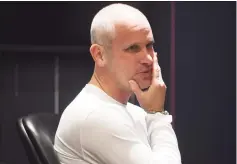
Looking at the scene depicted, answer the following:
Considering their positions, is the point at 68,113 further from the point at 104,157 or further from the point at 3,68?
the point at 3,68

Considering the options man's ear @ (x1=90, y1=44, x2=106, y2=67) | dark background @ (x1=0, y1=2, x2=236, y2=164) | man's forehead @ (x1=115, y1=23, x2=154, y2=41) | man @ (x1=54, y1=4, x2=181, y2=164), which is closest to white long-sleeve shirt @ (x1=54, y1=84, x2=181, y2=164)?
man @ (x1=54, y1=4, x2=181, y2=164)

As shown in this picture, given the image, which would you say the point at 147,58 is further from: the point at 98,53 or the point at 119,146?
the point at 119,146

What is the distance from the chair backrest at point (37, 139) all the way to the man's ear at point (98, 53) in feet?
0.92

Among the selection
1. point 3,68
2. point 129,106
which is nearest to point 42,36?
point 3,68

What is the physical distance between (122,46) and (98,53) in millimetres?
93

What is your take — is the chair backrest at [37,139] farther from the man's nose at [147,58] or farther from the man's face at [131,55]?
the man's nose at [147,58]

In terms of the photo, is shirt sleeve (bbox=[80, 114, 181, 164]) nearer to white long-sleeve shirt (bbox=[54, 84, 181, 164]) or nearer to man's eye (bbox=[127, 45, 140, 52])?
white long-sleeve shirt (bbox=[54, 84, 181, 164])

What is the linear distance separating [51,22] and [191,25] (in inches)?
38.4

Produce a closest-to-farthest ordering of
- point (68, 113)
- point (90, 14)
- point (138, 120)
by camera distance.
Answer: point (68, 113), point (138, 120), point (90, 14)

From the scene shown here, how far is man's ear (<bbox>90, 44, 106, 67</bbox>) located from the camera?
139cm

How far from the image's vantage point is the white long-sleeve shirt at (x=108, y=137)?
1.22m

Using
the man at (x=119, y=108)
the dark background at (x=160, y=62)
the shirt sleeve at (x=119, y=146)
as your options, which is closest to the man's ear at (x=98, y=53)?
the man at (x=119, y=108)

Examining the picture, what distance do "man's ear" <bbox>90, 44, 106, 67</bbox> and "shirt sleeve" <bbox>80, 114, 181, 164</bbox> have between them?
0.23 meters

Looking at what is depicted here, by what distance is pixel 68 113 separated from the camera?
1.34 m
